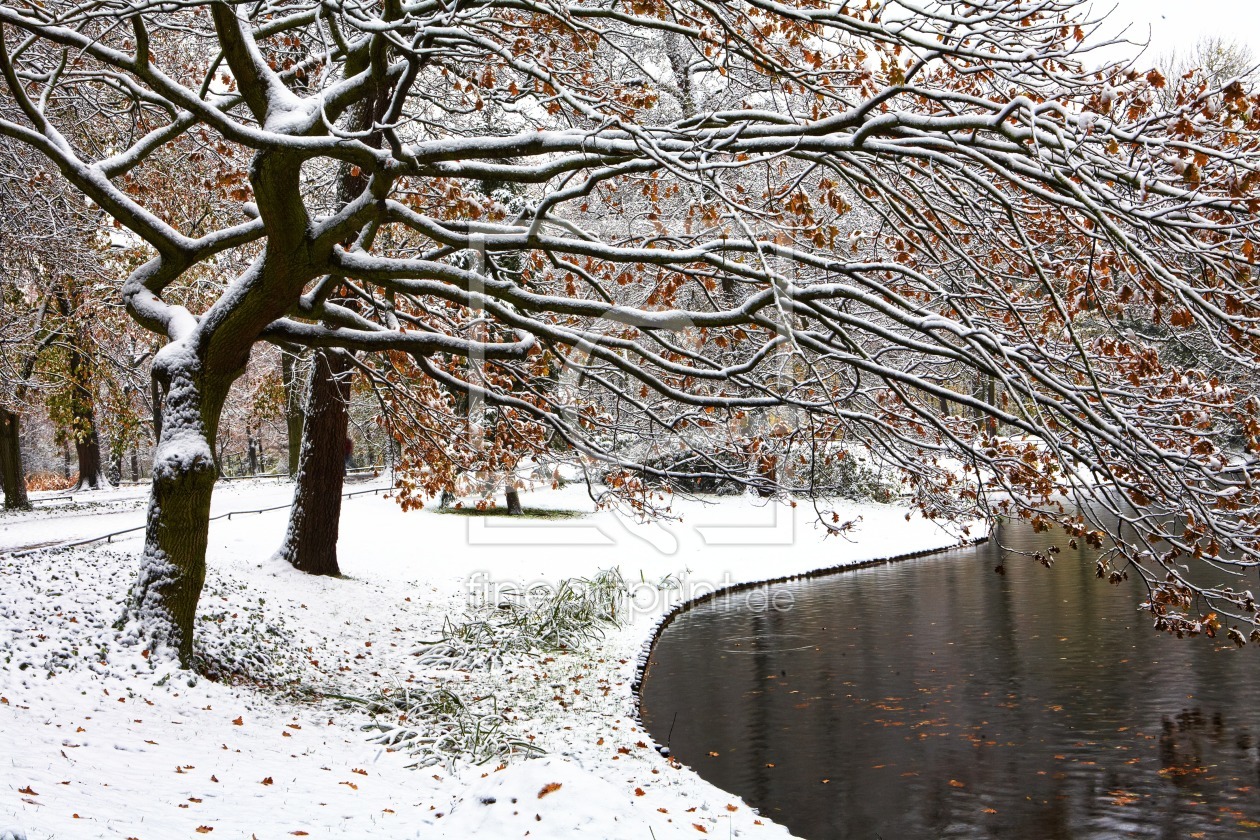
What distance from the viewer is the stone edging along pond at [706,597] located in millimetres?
10784

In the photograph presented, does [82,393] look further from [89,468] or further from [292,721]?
[292,721]

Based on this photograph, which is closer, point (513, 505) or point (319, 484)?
point (319, 484)

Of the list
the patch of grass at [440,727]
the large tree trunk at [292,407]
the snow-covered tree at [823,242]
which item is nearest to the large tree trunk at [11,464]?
the large tree trunk at [292,407]

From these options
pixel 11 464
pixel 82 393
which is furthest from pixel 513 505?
pixel 11 464

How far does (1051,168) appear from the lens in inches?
204

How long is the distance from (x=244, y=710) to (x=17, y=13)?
19.1ft

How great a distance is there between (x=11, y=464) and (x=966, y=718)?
27.1 meters

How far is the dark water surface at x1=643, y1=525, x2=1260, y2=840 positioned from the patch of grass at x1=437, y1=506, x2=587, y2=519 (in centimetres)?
1059

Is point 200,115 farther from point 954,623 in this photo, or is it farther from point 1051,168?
point 954,623

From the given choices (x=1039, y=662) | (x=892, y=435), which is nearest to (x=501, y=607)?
(x=1039, y=662)

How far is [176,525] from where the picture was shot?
860cm

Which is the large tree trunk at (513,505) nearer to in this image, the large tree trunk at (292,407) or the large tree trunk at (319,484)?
the large tree trunk at (292,407)

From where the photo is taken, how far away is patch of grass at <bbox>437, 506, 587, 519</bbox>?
26156 mm

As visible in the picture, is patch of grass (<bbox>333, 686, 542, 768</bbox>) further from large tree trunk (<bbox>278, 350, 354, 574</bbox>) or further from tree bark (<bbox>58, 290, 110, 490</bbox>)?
tree bark (<bbox>58, 290, 110, 490</bbox>)
